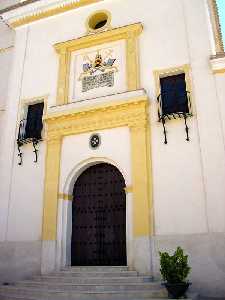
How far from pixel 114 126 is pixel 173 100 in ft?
5.90

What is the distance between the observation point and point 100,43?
1084 cm

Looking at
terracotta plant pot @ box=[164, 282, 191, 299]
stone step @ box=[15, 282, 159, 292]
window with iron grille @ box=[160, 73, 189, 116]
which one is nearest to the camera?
terracotta plant pot @ box=[164, 282, 191, 299]

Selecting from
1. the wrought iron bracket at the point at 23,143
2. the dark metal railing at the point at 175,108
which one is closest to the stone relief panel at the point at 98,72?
the dark metal railing at the point at 175,108

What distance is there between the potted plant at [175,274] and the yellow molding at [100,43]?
A: 16.4 ft

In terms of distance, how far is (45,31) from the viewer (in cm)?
1209

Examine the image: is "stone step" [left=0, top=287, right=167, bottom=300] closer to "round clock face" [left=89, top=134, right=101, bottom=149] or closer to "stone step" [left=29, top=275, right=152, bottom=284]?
"stone step" [left=29, top=275, right=152, bottom=284]

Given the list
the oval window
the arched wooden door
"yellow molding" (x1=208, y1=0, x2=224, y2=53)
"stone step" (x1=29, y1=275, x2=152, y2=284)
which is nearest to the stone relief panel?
the oval window

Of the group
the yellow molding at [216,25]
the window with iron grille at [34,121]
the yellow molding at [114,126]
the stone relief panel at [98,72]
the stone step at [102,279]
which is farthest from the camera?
the window with iron grille at [34,121]

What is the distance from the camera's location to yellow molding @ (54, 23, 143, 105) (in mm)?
9826

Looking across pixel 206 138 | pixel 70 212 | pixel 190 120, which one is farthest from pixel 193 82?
pixel 70 212

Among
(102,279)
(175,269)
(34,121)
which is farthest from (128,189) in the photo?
(34,121)

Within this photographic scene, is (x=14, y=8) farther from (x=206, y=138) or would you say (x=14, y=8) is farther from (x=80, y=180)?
(x=206, y=138)

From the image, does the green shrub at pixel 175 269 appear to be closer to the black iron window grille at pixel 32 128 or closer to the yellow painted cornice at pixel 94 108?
the yellow painted cornice at pixel 94 108

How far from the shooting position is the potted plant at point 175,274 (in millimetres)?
6289
